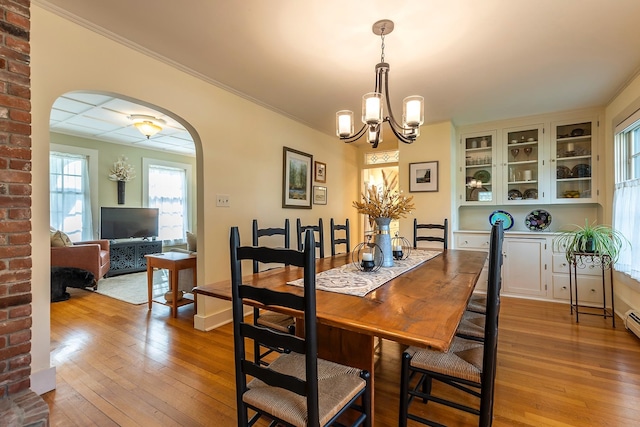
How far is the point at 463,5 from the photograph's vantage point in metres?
1.82

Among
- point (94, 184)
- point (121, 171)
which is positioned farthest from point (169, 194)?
point (94, 184)

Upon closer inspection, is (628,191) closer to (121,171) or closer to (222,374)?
(222,374)

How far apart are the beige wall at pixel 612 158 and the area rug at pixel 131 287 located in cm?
529

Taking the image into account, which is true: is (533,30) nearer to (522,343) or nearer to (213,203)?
(522,343)

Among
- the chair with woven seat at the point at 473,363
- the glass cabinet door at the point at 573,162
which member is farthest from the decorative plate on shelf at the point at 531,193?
the chair with woven seat at the point at 473,363

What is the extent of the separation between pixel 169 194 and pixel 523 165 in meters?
6.52

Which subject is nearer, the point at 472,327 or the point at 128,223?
the point at 472,327

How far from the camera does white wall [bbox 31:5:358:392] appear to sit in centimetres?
185

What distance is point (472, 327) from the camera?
178cm

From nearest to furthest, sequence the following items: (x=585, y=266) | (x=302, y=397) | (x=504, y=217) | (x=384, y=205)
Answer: (x=302, y=397) < (x=384, y=205) < (x=585, y=266) < (x=504, y=217)

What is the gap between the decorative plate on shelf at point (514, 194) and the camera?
4.07m

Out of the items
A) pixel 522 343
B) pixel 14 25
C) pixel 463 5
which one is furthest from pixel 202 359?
pixel 463 5

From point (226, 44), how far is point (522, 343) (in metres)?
3.45

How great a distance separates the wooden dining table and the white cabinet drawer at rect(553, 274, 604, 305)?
8.27ft
